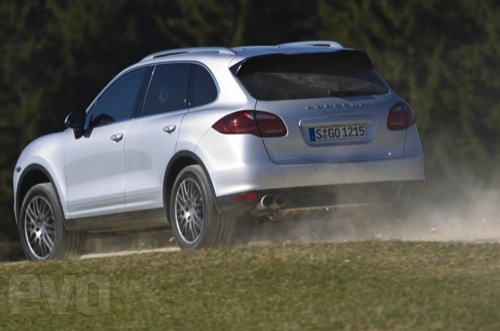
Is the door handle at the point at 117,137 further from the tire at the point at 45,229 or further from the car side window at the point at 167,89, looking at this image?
the tire at the point at 45,229

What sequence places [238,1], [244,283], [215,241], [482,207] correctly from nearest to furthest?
[244,283]
[215,241]
[482,207]
[238,1]

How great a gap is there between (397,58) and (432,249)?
10.9 metres

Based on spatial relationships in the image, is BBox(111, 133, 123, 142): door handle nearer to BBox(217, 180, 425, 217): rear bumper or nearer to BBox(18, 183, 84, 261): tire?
BBox(18, 183, 84, 261): tire

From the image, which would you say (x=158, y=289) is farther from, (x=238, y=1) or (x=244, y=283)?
(x=238, y=1)

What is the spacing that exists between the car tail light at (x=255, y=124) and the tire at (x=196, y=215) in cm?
51

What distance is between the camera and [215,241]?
12.7 m

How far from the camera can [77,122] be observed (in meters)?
14.3

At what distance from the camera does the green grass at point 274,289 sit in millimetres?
9688

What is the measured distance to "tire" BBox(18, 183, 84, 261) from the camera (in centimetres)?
1482

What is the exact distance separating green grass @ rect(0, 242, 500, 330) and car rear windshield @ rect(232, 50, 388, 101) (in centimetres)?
130

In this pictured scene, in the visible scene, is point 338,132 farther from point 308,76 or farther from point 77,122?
point 77,122

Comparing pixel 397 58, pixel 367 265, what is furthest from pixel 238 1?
pixel 367 265

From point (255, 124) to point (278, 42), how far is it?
11038 mm

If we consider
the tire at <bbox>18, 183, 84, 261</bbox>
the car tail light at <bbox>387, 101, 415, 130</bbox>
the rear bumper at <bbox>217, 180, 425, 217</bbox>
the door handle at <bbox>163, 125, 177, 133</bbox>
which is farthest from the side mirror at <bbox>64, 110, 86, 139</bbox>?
the car tail light at <bbox>387, 101, 415, 130</bbox>
